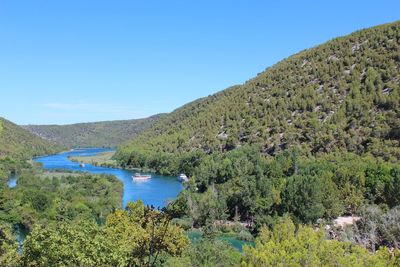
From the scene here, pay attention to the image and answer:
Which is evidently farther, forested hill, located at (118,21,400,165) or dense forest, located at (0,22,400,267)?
forested hill, located at (118,21,400,165)

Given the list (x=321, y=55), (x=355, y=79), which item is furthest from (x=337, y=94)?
(x=321, y=55)

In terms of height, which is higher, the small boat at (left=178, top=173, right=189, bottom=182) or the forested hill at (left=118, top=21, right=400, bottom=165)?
the forested hill at (left=118, top=21, right=400, bottom=165)

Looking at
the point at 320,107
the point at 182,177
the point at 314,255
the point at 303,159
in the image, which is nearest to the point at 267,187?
the point at 303,159

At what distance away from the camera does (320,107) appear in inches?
4441

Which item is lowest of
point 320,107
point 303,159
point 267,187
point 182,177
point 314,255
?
point 182,177

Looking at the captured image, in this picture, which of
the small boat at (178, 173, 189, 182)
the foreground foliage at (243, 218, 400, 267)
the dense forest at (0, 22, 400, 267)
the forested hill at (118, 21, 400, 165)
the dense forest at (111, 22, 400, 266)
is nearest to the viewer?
Result: the foreground foliage at (243, 218, 400, 267)

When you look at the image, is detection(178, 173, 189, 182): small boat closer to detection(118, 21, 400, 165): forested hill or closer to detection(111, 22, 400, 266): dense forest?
detection(111, 22, 400, 266): dense forest

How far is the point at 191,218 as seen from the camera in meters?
62.7

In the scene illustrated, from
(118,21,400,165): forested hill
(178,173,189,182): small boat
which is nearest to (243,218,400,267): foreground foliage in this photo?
(118,21,400,165): forested hill

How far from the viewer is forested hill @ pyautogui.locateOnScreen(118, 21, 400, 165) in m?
93.6

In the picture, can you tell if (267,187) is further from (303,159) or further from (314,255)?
(314,255)

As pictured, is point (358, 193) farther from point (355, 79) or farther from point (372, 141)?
point (355, 79)

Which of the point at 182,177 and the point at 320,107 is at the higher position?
the point at 320,107

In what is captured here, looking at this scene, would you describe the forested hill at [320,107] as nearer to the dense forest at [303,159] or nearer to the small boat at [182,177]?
the dense forest at [303,159]
